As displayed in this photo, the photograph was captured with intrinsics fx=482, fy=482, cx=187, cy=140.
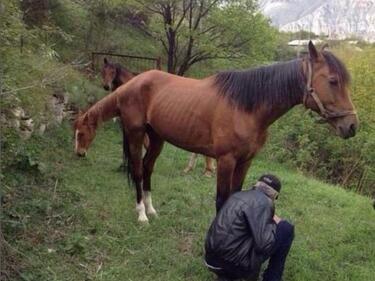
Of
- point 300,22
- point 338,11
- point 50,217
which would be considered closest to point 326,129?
point 50,217

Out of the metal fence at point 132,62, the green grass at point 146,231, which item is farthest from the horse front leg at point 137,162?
the metal fence at point 132,62

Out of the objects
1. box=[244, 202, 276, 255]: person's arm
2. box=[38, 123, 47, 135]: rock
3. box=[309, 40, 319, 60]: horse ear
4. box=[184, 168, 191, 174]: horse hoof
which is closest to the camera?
box=[244, 202, 276, 255]: person's arm

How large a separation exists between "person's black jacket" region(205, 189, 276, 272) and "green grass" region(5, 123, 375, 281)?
614 millimetres

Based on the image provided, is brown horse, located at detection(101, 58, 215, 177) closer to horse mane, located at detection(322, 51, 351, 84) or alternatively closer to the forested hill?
the forested hill

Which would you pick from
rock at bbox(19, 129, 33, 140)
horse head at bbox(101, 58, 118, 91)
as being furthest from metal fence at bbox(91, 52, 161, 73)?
rock at bbox(19, 129, 33, 140)

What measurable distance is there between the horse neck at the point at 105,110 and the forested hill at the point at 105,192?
21.8 inches

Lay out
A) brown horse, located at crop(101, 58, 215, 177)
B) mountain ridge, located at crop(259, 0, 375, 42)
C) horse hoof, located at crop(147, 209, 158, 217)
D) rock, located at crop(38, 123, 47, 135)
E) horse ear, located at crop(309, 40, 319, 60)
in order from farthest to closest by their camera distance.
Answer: mountain ridge, located at crop(259, 0, 375, 42) → rock, located at crop(38, 123, 47, 135) → brown horse, located at crop(101, 58, 215, 177) → horse hoof, located at crop(147, 209, 158, 217) → horse ear, located at crop(309, 40, 319, 60)

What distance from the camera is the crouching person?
366 cm

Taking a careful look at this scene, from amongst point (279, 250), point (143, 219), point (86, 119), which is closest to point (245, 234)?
point (279, 250)

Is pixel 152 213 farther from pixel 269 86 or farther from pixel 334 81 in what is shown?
pixel 334 81

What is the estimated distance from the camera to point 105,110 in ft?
18.6

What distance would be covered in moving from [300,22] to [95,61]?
43401 millimetres

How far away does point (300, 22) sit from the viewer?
54.3m

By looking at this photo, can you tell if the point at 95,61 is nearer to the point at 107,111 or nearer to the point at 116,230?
the point at 107,111
